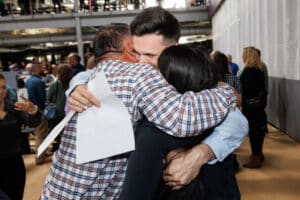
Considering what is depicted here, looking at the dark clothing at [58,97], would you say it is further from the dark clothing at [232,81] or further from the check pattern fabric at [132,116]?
the check pattern fabric at [132,116]

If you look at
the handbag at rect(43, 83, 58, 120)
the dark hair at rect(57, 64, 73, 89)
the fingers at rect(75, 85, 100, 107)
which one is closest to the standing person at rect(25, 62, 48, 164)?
the handbag at rect(43, 83, 58, 120)

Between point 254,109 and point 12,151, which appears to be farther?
point 254,109

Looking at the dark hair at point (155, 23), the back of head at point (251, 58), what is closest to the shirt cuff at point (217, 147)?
the dark hair at point (155, 23)

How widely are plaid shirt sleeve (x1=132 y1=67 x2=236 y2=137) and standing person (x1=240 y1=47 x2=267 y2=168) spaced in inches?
165

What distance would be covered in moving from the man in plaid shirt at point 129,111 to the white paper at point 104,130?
0.03m

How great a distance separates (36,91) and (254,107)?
128 inches

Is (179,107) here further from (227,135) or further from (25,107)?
(25,107)

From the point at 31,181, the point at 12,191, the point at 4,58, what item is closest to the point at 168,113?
the point at 12,191

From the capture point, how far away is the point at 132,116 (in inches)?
→ 43.0

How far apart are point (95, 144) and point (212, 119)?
11.9 inches

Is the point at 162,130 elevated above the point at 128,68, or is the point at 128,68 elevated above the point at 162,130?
the point at 128,68

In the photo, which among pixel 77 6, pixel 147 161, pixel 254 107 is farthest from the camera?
pixel 77 6

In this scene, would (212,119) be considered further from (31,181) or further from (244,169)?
(31,181)

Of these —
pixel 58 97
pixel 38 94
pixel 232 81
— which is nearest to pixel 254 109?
pixel 232 81
